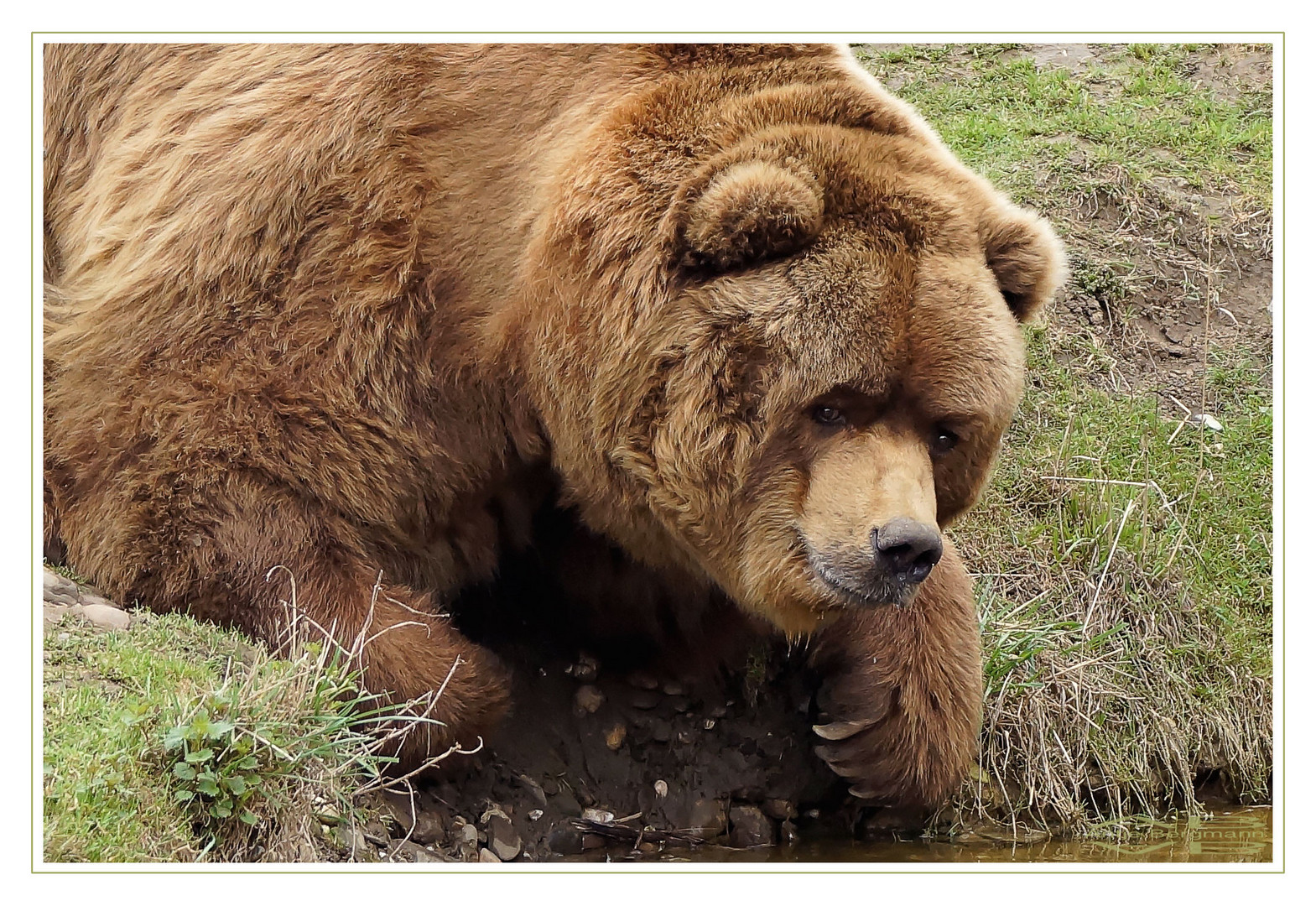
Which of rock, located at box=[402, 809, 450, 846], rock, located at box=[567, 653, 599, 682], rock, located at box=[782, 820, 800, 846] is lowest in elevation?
rock, located at box=[782, 820, 800, 846]

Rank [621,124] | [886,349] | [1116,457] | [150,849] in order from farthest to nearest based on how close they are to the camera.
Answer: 1. [1116,457]
2. [621,124]
3. [886,349]
4. [150,849]

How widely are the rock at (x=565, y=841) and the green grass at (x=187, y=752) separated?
893 millimetres

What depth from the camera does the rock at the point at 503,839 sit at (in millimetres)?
4039

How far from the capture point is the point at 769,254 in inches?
140

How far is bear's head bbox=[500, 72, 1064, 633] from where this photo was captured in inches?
137

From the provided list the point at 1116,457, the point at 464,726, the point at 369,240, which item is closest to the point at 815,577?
the point at 464,726

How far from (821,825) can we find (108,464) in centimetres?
255

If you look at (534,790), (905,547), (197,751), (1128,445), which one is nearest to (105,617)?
(197,751)

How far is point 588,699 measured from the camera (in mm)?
4797

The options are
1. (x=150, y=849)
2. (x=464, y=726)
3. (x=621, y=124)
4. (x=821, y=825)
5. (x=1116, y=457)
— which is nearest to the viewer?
(x=150, y=849)

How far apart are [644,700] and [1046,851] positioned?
1.43m

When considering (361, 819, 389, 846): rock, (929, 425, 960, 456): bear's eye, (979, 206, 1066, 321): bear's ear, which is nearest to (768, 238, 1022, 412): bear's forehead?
(929, 425, 960, 456): bear's eye

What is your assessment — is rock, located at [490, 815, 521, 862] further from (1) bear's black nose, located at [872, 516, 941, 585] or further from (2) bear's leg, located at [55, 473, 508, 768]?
(1) bear's black nose, located at [872, 516, 941, 585]

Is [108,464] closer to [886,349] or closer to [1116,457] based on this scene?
[886,349]
